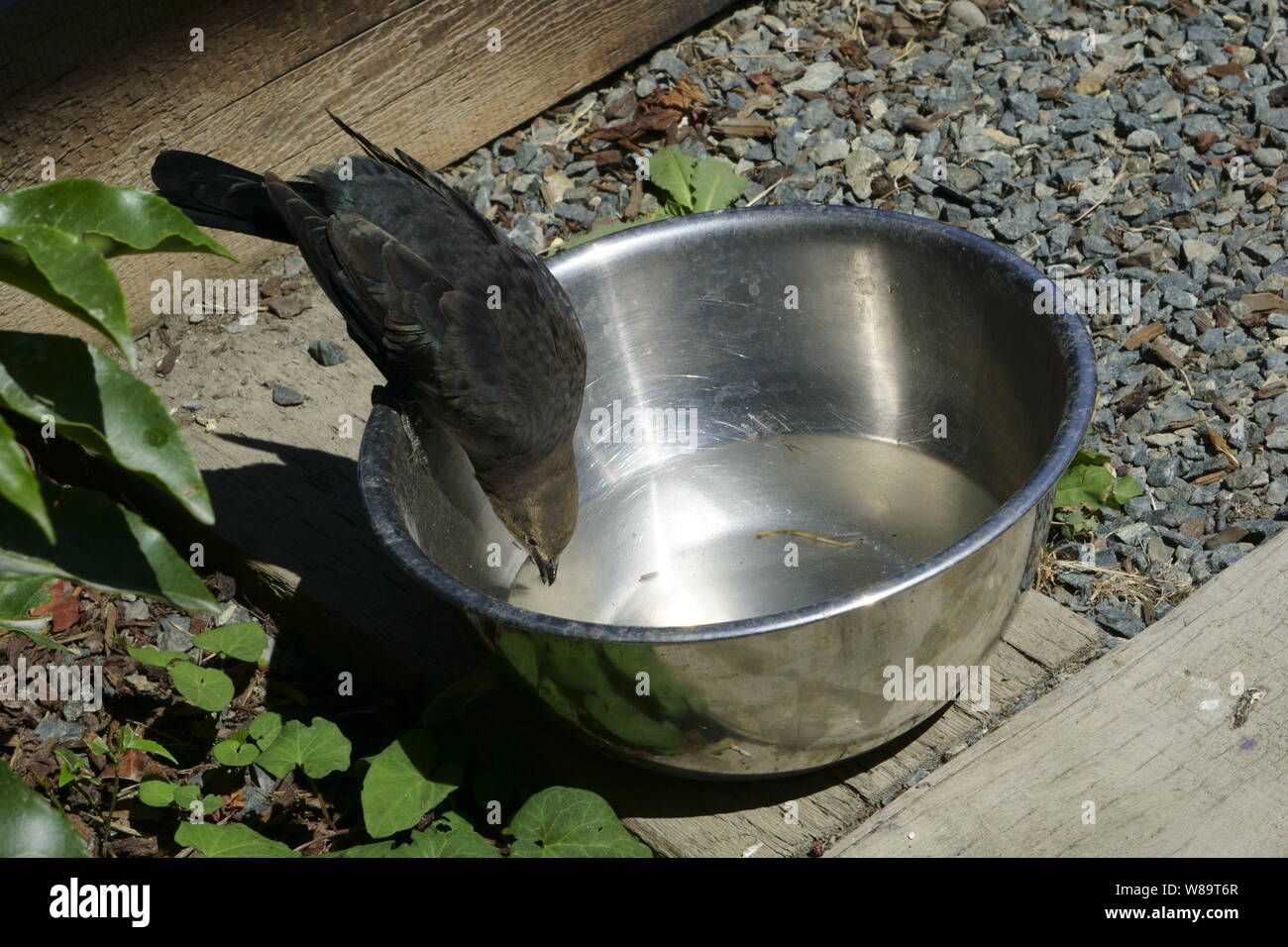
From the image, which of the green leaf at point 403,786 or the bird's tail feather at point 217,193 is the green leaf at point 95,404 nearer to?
the green leaf at point 403,786

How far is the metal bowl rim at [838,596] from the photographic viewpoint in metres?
1.99

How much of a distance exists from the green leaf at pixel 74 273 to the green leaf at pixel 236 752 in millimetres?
1358

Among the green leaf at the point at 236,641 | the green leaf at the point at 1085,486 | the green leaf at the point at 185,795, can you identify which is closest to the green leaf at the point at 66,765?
the green leaf at the point at 185,795

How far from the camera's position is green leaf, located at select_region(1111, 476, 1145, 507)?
9.77ft

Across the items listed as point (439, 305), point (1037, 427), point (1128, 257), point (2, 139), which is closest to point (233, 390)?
point (2, 139)

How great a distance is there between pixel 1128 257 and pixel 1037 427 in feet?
3.93

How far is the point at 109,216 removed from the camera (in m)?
1.54

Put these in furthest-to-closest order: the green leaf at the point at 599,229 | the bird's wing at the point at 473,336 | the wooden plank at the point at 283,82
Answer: the green leaf at the point at 599,229 < the wooden plank at the point at 283,82 < the bird's wing at the point at 473,336

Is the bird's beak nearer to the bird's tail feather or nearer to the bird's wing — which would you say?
the bird's wing

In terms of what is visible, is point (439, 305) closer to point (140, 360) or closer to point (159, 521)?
point (159, 521)

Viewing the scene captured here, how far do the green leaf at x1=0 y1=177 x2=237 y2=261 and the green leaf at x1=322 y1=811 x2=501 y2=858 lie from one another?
3.90 ft

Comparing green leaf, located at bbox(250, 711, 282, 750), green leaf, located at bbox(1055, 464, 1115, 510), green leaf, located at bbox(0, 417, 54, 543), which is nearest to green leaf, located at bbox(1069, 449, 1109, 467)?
green leaf, located at bbox(1055, 464, 1115, 510)

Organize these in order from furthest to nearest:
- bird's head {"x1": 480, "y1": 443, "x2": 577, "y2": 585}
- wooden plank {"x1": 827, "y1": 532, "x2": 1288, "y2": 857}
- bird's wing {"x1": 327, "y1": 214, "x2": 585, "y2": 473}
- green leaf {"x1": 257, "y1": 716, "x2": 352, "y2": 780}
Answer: bird's head {"x1": 480, "y1": 443, "x2": 577, "y2": 585}, bird's wing {"x1": 327, "y1": 214, "x2": 585, "y2": 473}, green leaf {"x1": 257, "y1": 716, "x2": 352, "y2": 780}, wooden plank {"x1": 827, "y1": 532, "x2": 1288, "y2": 857}

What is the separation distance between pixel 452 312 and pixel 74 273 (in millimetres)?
1328
